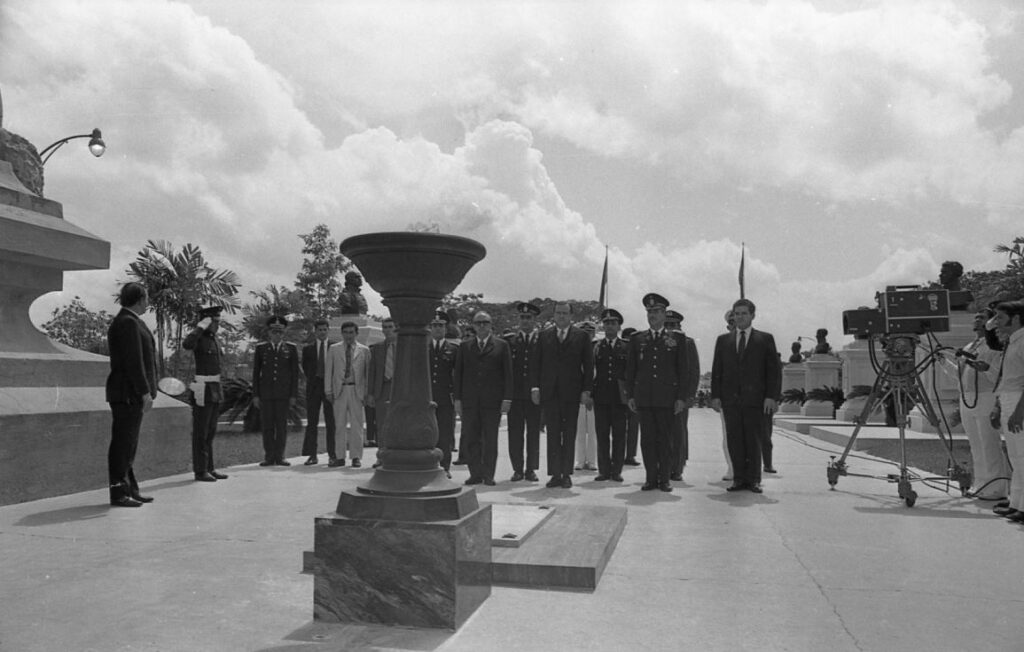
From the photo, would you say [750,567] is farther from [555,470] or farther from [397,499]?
[555,470]

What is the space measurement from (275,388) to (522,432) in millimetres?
3223

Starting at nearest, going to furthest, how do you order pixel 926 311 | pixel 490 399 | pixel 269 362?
pixel 926 311 → pixel 490 399 → pixel 269 362

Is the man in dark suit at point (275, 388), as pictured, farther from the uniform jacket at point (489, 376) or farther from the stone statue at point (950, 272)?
the stone statue at point (950, 272)

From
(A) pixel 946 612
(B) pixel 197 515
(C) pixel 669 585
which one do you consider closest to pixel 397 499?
(C) pixel 669 585

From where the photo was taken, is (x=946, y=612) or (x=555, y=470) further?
(x=555, y=470)

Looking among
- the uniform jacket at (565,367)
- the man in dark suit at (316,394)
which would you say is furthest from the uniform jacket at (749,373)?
the man in dark suit at (316,394)

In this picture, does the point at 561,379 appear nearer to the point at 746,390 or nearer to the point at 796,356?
the point at 746,390

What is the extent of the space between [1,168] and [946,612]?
8.52 meters

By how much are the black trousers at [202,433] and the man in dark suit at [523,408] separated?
10.3ft

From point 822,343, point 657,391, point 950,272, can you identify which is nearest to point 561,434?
point 657,391

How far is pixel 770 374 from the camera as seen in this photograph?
7.71 m

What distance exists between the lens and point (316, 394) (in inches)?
411

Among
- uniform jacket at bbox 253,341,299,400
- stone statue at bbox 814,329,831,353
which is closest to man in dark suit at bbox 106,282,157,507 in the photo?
uniform jacket at bbox 253,341,299,400

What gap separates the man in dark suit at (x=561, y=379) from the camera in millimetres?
8203
